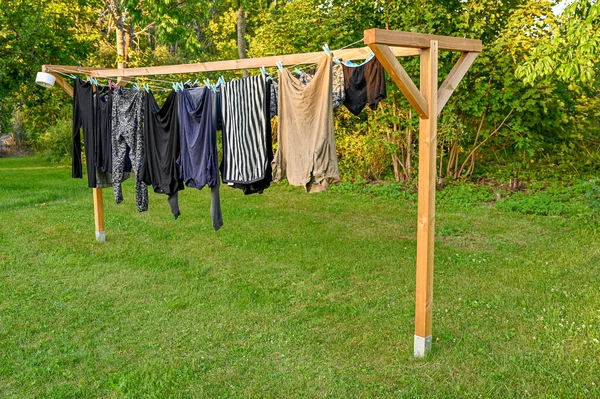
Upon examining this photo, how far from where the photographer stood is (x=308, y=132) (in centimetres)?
416

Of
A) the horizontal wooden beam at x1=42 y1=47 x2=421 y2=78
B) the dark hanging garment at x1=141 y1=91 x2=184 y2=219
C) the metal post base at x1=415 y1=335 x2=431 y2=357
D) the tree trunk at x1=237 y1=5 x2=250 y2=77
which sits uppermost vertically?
the tree trunk at x1=237 y1=5 x2=250 y2=77

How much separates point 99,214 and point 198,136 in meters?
2.50

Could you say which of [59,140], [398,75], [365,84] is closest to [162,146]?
[365,84]

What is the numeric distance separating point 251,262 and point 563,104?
5302 mm

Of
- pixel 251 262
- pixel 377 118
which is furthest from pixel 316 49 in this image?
pixel 251 262

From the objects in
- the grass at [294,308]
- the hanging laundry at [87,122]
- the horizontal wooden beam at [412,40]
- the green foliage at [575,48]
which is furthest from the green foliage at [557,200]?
the hanging laundry at [87,122]

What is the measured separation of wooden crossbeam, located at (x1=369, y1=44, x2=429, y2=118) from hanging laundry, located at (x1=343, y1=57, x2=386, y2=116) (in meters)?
0.50

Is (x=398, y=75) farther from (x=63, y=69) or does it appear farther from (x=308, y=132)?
(x=63, y=69)

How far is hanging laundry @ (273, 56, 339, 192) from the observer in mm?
4031

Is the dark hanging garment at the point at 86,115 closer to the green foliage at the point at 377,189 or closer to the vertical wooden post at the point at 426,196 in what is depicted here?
the vertical wooden post at the point at 426,196

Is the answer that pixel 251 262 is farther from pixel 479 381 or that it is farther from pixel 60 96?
pixel 60 96

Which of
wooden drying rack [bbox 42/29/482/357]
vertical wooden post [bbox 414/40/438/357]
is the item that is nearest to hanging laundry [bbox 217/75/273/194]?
wooden drying rack [bbox 42/29/482/357]

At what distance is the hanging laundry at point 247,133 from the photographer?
4543 millimetres

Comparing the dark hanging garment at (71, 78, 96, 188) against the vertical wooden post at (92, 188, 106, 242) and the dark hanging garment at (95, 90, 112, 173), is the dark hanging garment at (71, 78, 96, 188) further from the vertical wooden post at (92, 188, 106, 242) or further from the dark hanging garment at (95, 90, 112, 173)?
the vertical wooden post at (92, 188, 106, 242)
